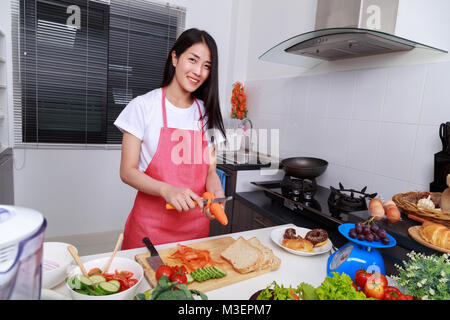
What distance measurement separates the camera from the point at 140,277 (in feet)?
2.70

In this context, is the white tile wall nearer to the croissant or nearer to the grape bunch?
the croissant

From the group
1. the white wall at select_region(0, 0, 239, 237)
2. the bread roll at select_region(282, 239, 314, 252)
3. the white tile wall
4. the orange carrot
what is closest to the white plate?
the bread roll at select_region(282, 239, 314, 252)

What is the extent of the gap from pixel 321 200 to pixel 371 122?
21.5 inches

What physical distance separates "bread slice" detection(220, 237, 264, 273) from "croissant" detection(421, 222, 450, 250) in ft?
1.74

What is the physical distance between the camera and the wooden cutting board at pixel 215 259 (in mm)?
889

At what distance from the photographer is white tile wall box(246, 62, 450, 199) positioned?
1533mm

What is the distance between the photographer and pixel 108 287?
0.73m

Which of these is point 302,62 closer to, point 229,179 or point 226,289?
point 229,179

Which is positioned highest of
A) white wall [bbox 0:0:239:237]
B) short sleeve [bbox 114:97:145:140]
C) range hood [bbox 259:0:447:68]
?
range hood [bbox 259:0:447:68]

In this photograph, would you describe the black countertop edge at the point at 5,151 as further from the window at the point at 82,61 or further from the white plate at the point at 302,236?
the white plate at the point at 302,236

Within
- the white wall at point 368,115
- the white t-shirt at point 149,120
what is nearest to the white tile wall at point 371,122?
the white wall at point 368,115

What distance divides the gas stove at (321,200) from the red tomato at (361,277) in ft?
1.30

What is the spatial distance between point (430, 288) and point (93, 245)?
2.71m

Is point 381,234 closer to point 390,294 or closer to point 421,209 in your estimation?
point 390,294
